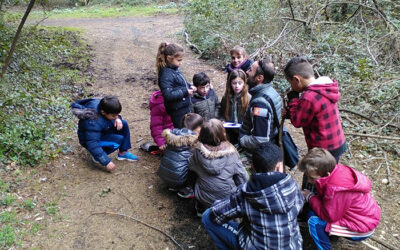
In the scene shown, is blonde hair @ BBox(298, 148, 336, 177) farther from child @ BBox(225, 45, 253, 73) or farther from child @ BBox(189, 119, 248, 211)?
child @ BBox(225, 45, 253, 73)

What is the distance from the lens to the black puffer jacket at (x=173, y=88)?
3902 mm

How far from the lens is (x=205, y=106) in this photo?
167 inches

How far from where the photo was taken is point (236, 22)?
30.9ft

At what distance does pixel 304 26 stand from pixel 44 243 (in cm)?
819

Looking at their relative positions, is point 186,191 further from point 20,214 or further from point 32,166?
point 32,166

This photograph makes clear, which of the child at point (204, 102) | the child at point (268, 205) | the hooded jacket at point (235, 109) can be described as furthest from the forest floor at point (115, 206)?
the hooded jacket at point (235, 109)

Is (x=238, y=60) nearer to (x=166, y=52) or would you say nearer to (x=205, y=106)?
(x=205, y=106)

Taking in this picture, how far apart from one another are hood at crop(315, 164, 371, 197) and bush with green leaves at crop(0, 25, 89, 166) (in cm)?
366

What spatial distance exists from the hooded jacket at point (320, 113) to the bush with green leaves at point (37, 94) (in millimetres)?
3481

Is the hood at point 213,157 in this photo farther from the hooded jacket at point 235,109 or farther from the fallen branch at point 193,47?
the fallen branch at point 193,47

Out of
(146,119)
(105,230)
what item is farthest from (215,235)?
(146,119)

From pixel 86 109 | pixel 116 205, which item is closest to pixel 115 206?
pixel 116 205

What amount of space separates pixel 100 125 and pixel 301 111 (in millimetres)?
2573

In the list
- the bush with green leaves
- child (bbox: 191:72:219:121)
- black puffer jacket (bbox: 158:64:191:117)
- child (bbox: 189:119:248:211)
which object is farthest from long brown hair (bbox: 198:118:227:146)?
the bush with green leaves
